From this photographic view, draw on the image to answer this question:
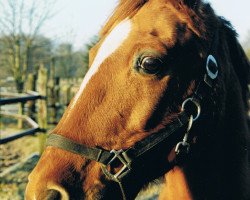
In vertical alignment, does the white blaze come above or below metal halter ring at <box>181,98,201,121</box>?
above

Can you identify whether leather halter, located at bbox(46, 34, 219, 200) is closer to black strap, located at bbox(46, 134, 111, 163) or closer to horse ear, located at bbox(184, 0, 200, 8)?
black strap, located at bbox(46, 134, 111, 163)

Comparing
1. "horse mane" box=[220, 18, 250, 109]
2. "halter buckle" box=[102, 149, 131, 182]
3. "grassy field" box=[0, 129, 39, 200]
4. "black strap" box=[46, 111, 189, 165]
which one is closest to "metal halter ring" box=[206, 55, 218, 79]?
"black strap" box=[46, 111, 189, 165]

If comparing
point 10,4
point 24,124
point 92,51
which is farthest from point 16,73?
point 92,51

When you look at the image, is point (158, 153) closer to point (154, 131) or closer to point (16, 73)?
point (154, 131)

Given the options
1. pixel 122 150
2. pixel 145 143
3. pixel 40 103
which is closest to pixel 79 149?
pixel 122 150

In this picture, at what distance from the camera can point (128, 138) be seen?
1.87 metres

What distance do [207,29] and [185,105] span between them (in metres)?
0.45

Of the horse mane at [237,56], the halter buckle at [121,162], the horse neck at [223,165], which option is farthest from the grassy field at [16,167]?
the horse mane at [237,56]

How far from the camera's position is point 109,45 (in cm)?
192

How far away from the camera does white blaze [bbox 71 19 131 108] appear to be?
1897 mm

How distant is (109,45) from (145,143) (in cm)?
56

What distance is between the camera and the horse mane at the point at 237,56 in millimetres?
2335

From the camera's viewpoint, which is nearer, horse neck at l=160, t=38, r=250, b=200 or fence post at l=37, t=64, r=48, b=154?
horse neck at l=160, t=38, r=250, b=200

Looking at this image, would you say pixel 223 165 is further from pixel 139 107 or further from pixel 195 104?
pixel 139 107
